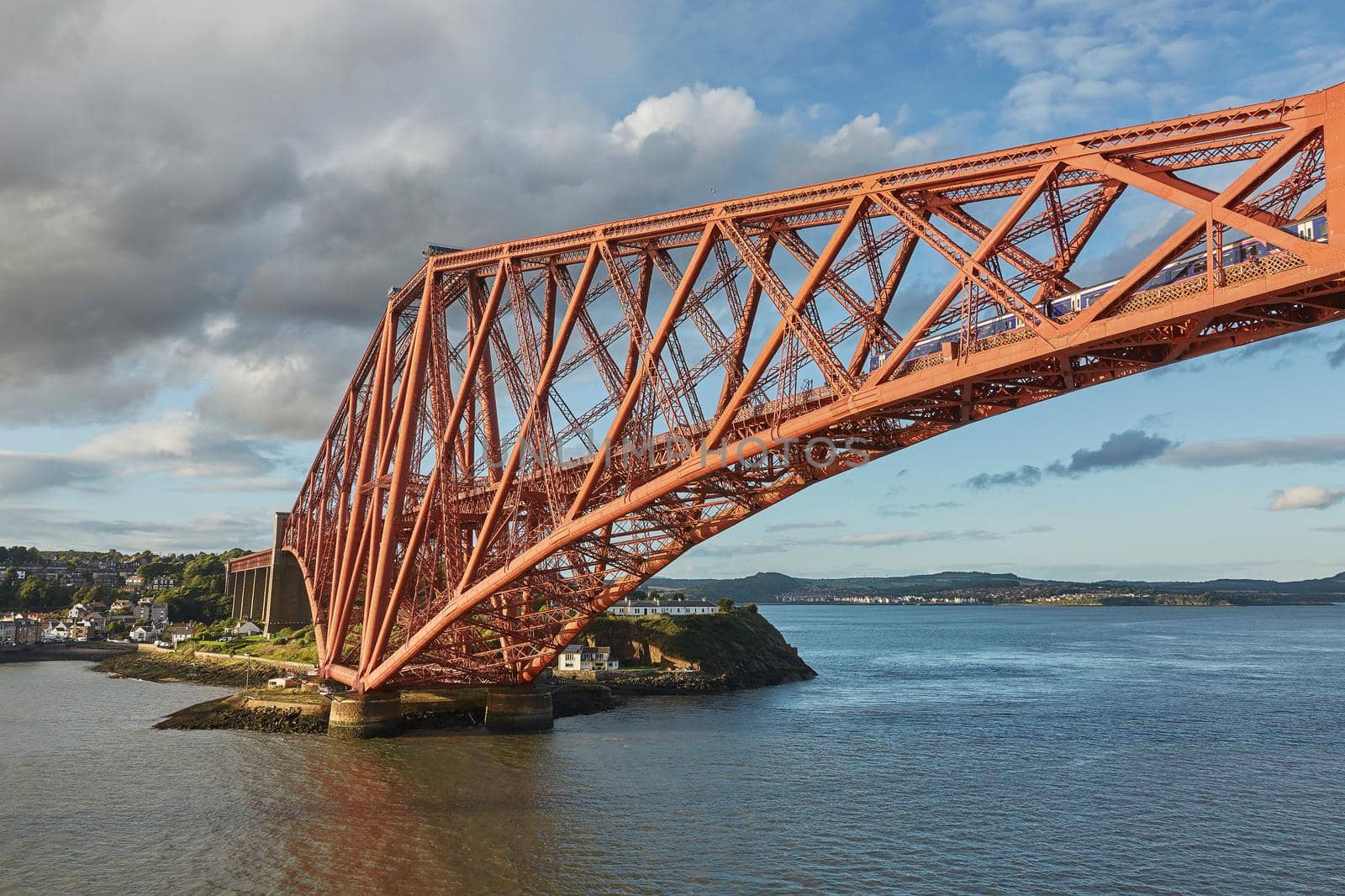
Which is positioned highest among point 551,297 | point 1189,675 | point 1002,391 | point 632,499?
point 551,297

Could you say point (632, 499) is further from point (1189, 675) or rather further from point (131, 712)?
point (1189, 675)

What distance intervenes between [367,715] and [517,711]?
771 centimetres

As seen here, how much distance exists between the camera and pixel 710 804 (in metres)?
33.1

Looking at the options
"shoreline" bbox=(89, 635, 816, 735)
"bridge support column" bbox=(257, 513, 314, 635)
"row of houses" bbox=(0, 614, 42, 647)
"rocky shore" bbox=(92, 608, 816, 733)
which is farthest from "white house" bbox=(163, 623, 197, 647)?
"shoreline" bbox=(89, 635, 816, 735)

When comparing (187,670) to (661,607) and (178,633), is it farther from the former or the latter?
(661,607)

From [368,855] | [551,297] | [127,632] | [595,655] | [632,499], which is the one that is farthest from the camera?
[127,632]

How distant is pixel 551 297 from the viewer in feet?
137

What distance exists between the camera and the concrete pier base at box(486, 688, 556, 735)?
48969 mm

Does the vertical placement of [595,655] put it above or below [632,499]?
below

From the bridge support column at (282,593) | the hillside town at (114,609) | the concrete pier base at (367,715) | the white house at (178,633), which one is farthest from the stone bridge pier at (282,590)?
the concrete pier base at (367,715)

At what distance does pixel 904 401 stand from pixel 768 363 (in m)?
4.54

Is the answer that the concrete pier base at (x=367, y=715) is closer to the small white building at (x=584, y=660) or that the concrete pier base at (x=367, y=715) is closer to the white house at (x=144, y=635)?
the small white building at (x=584, y=660)

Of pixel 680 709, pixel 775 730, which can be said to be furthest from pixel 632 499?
pixel 680 709

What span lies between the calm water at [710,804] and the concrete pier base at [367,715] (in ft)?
5.96
